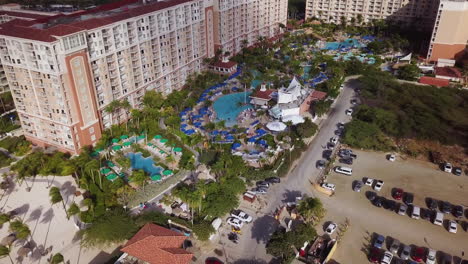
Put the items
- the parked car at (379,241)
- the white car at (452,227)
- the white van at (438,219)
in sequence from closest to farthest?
the parked car at (379,241) < the white car at (452,227) < the white van at (438,219)

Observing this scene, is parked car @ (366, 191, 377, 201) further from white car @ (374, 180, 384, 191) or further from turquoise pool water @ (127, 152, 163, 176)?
turquoise pool water @ (127, 152, 163, 176)

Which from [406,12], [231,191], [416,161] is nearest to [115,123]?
[231,191]

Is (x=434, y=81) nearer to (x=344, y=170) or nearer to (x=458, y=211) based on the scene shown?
(x=344, y=170)

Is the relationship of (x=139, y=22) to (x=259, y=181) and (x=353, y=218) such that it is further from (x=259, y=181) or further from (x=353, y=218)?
(x=353, y=218)

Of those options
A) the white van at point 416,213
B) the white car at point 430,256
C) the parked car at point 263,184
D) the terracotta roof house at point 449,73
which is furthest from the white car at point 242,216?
the terracotta roof house at point 449,73

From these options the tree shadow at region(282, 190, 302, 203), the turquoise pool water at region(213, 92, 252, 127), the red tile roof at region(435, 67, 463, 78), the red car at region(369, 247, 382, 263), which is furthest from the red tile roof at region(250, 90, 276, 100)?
the red tile roof at region(435, 67, 463, 78)

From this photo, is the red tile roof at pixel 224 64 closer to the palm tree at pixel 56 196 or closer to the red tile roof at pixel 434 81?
the red tile roof at pixel 434 81
